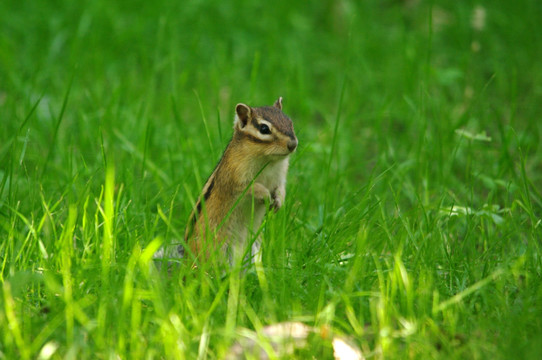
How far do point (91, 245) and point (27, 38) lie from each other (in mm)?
4202

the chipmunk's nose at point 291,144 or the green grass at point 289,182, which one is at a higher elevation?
the chipmunk's nose at point 291,144

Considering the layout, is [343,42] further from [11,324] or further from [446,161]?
[11,324]

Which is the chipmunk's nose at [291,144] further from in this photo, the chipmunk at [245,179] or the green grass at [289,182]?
the green grass at [289,182]

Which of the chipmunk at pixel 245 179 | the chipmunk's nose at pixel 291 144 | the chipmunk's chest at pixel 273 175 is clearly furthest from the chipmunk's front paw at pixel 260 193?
the chipmunk's nose at pixel 291 144

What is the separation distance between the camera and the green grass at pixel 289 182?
2.54m

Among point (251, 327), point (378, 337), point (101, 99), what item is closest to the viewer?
point (378, 337)

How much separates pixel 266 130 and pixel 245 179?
0.28 m

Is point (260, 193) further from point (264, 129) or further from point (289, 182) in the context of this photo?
point (289, 182)

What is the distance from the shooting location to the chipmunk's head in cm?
343

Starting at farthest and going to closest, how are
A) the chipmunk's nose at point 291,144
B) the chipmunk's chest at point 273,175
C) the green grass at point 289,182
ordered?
the chipmunk's chest at point 273,175 → the chipmunk's nose at point 291,144 → the green grass at point 289,182

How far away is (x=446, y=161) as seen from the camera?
475 centimetres

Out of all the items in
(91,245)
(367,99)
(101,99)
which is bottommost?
(367,99)

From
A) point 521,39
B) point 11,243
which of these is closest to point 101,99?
point 11,243

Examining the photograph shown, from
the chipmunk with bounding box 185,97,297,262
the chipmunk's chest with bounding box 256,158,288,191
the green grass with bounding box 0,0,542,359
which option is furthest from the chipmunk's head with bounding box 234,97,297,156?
the green grass with bounding box 0,0,542,359
